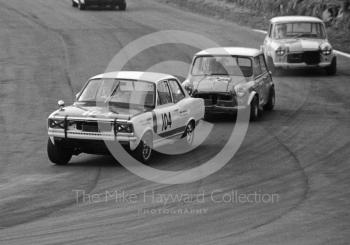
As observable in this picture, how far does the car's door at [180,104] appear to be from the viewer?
15.3m

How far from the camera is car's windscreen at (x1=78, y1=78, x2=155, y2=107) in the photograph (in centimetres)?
1452

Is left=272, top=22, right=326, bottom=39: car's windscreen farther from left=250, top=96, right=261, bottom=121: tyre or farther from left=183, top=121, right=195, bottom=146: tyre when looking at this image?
left=183, top=121, right=195, bottom=146: tyre

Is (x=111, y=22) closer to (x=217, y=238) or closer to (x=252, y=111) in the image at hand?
(x=252, y=111)

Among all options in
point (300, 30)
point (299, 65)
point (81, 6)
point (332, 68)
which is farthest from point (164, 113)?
point (81, 6)

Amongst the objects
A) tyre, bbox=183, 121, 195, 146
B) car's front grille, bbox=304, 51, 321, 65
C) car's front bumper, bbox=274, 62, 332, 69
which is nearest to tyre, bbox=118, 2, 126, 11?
car's front bumper, bbox=274, 62, 332, 69

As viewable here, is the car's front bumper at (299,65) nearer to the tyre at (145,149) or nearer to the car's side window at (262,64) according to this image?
the car's side window at (262,64)

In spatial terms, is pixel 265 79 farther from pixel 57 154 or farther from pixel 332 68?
pixel 57 154

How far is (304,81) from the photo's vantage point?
25.3 meters

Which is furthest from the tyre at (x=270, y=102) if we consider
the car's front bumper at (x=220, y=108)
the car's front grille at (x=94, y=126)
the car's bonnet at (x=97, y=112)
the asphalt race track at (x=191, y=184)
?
the car's front grille at (x=94, y=126)

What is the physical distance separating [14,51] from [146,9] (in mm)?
13075

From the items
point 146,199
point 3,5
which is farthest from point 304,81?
point 3,5

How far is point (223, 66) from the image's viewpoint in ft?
62.7

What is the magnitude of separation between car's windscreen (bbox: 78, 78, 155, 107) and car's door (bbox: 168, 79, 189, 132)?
2.30ft

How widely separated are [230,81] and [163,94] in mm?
3687
